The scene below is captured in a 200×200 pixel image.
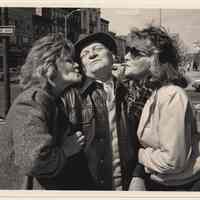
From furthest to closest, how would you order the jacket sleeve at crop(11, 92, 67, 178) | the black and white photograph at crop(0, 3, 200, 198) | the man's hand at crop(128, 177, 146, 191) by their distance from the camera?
1. the man's hand at crop(128, 177, 146, 191)
2. the black and white photograph at crop(0, 3, 200, 198)
3. the jacket sleeve at crop(11, 92, 67, 178)

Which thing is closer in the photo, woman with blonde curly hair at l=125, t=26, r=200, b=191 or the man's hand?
woman with blonde curly hair at l=125, t=26, r=200, b=191

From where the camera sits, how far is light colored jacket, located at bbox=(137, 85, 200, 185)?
407 centimetres

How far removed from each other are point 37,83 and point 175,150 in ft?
4.36

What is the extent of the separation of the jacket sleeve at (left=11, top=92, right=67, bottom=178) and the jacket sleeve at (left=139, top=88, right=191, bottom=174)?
0.93m

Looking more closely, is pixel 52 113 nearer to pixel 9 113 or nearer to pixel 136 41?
pixel 9 113

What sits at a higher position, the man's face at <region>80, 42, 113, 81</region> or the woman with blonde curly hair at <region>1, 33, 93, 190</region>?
the man's face at <region>80, 42, 113, 81</region>

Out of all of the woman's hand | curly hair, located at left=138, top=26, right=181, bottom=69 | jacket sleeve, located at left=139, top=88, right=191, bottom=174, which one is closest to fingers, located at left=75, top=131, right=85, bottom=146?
the woman's hand

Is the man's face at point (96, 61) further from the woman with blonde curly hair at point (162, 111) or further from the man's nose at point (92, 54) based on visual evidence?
the woman with blonde curly hair at point (162, 111)

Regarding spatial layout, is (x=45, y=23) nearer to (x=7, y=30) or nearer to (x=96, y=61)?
(x=7, y=30)

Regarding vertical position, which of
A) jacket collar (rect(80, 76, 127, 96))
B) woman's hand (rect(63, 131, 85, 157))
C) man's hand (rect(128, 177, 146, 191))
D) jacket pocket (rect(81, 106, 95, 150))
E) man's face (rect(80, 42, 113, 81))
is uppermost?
man's face (rect(80, 42, 113, 81))

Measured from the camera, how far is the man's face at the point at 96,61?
4.16m

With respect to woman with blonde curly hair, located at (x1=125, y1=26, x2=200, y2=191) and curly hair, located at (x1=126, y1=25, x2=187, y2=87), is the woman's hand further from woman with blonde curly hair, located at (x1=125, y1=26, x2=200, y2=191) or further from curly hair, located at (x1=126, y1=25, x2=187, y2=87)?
curly hair, located at (x1=126, y1=25, x2=187, y2=87)

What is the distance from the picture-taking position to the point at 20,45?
4156mm
